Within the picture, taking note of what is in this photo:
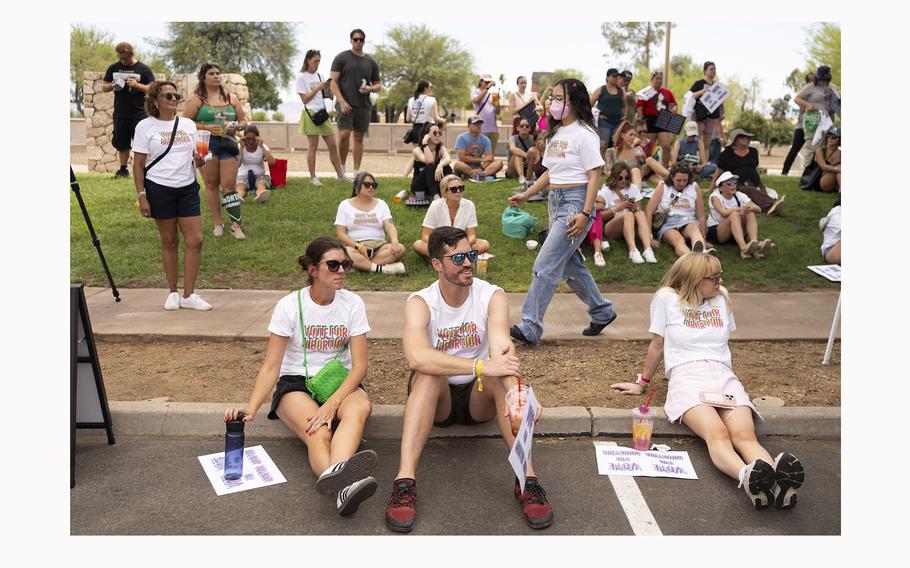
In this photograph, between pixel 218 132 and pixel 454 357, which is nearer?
pixel 454 357

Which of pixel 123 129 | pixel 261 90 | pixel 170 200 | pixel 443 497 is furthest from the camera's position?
pixel 261 90

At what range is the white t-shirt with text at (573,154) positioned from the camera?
20.9ft

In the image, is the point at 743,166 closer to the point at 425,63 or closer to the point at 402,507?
the point at 402,507

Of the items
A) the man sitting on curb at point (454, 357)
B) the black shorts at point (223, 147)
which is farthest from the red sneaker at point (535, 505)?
the black shorts at point (223, 147)

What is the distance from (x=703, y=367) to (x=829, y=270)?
5444 mm

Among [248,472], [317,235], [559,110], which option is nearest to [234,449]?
[248,472]

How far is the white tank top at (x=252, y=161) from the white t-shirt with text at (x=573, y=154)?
689 centimetres

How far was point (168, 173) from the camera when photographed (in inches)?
285

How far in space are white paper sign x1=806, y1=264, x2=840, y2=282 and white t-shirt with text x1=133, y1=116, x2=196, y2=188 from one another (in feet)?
22.3

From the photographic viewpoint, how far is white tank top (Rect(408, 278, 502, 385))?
458 centimetres

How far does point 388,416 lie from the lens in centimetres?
500

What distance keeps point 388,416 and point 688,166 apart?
6.45m

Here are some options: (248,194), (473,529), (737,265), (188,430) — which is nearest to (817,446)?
(473,529)

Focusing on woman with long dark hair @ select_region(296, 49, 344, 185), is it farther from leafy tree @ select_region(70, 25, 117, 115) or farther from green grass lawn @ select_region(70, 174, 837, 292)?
leafy tree @ select_region(70, 25, 117, 115)
